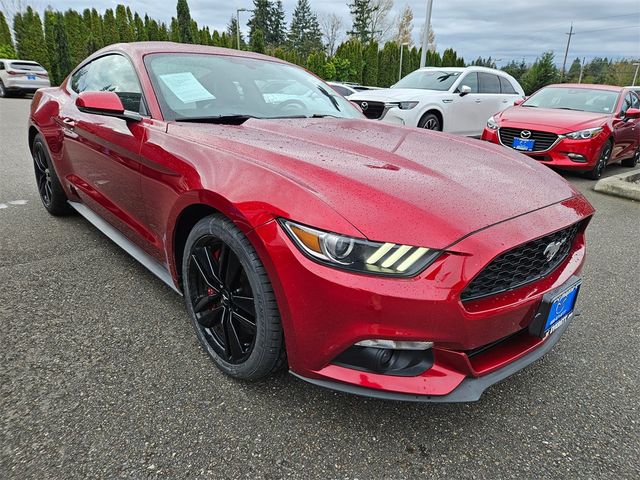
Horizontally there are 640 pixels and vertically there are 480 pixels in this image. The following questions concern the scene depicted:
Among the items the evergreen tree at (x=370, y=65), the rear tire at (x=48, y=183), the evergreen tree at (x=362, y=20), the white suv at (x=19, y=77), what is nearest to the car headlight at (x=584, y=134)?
the rear tire at (x=48, y=183)

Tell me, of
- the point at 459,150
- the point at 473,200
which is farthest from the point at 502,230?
the point at 459,150

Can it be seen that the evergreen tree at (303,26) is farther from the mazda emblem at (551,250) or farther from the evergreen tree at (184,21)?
the mazda emblem at (551,250)

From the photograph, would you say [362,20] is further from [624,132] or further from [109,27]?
[624,132]

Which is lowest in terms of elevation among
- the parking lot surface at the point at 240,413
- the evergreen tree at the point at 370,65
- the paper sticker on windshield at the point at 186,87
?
the parking lot surface at the point at 240,413

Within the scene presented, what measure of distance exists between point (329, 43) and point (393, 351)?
55.9 m

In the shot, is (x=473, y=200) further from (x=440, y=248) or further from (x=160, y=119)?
(x=160, y=119)

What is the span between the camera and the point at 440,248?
1.34 metres

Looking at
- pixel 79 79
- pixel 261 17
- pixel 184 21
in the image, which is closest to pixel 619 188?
pixel 79 79

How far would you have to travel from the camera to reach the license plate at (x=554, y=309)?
5.14 ft

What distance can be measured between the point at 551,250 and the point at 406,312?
0.72 metres

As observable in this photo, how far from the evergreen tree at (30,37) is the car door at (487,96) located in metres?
24.3

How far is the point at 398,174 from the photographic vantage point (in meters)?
1.66

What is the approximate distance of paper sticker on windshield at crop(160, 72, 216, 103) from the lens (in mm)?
2322

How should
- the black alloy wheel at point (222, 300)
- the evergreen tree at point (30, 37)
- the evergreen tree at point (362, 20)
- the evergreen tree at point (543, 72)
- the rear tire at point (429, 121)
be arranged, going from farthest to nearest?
the evergreen tree at point (362, 20), the evergreen tree at point (543, 72), the evergreen tree at point (30, 37), the rear tire at point (429, 121), the black alloy wheel at point (222, 300)
